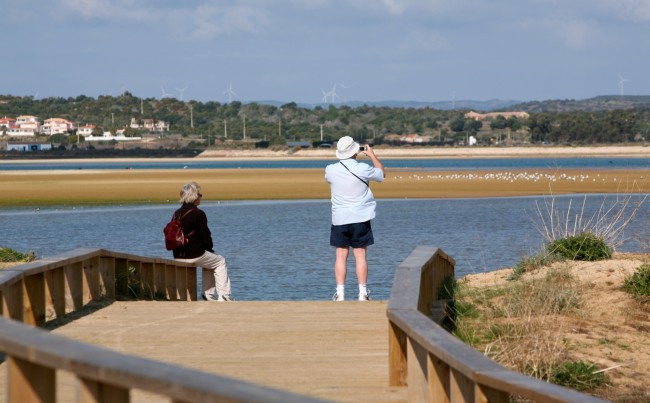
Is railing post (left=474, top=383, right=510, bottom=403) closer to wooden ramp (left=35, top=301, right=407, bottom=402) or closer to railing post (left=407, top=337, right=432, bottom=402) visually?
railing post (left=407, top=337, right=432, bottom=402)

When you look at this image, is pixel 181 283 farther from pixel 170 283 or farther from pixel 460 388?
pixel 460 388

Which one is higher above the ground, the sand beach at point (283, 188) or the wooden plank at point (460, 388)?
the wooden plank at point (460, 388)

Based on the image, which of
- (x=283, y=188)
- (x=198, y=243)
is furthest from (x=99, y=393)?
(x=283, y=188)

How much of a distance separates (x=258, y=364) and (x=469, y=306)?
354 cm

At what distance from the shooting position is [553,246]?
47.3ft

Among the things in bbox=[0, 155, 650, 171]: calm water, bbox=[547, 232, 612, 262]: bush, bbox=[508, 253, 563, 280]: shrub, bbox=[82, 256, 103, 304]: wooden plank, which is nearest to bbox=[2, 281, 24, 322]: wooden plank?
bbox=[82, 256, 103, 304]: wooden plank

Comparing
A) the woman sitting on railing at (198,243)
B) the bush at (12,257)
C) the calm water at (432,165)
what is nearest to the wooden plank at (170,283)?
the woman sitting on railing at (198,243)

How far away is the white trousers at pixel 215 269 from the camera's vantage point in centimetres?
1402

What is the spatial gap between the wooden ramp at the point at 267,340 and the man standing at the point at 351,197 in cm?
116

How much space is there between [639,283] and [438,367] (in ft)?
20.2

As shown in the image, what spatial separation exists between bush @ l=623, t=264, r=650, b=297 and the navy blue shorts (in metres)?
2.63

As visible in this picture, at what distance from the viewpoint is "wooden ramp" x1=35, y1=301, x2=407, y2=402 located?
Answer: 7.51 metres

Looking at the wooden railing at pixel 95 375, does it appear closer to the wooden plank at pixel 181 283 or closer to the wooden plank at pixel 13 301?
the wooden plank at pixel 13 301

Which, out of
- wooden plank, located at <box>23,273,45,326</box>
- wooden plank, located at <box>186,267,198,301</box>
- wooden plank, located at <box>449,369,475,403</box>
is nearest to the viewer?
wooden plank, located at <box>449,369,475,403</box>
